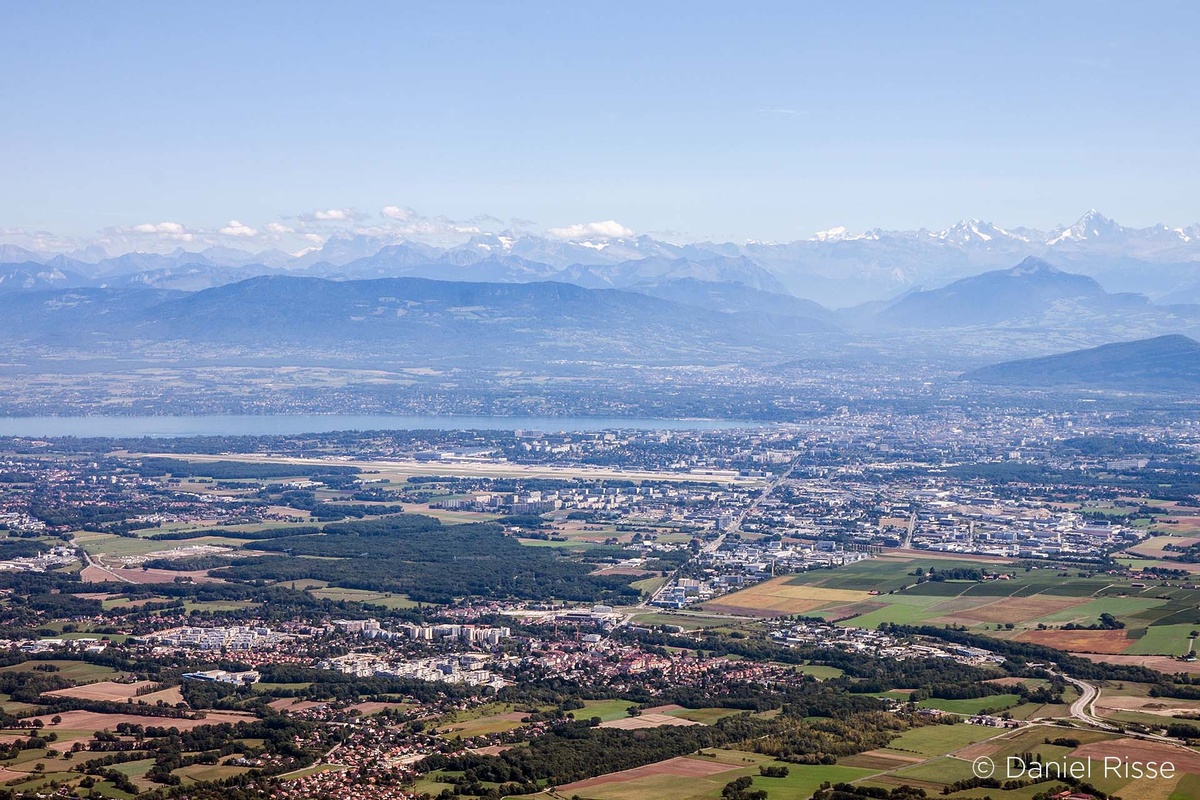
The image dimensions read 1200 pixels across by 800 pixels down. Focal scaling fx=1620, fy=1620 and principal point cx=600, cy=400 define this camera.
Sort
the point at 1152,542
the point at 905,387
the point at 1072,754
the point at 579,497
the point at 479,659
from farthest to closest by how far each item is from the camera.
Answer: the point at 905,387
the point at 579,497
the point at 1152,542
the point at 479,659
the point at 1072,754

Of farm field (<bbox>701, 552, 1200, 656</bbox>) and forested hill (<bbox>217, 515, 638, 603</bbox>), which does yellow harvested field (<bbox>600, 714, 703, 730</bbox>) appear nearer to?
farm field (<bbox>701, 552, 1200, 656</bbox>)

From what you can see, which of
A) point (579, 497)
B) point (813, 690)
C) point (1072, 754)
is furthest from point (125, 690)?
point (579, 497)

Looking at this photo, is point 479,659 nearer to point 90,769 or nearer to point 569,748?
point 569,748

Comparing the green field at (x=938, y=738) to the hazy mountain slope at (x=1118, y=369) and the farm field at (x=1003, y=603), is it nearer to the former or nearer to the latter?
the farm field at (x=1003, y=603)

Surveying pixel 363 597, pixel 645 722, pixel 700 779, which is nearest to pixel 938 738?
pixel 700 779

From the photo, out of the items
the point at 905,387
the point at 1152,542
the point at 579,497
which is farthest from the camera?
the point at 905,387

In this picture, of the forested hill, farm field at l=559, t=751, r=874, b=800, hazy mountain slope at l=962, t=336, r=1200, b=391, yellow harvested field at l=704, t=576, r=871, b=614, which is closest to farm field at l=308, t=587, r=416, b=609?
the forested hill
